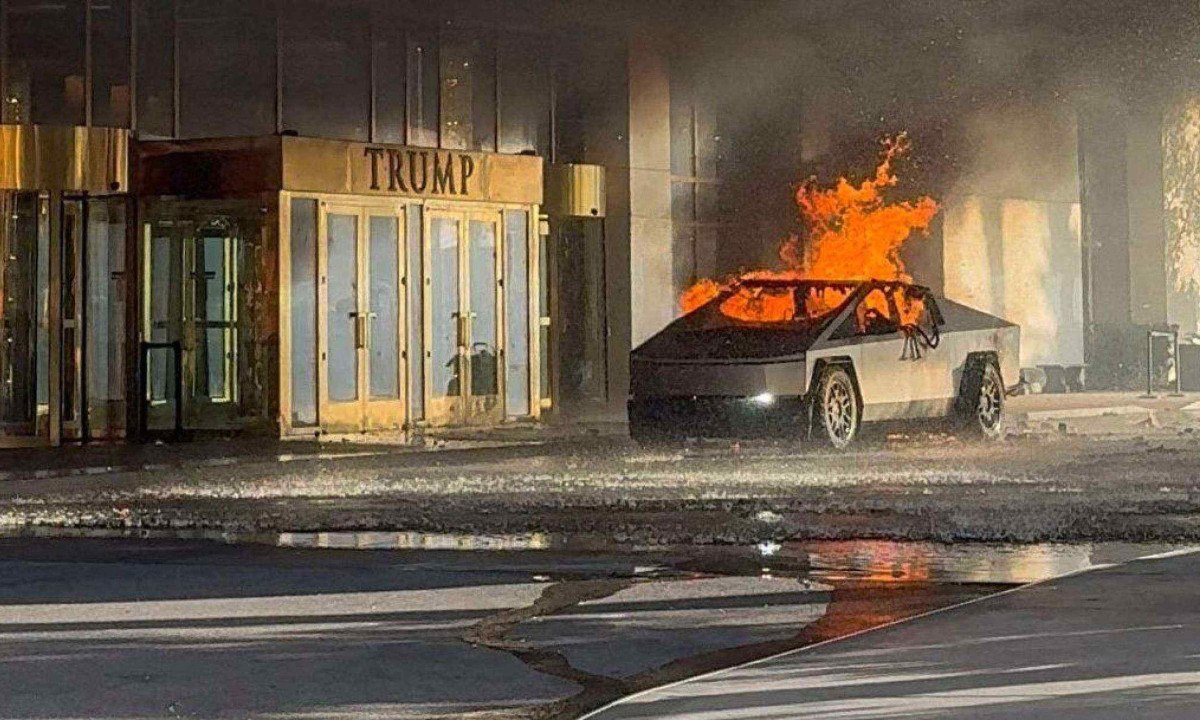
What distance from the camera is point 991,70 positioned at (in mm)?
39656

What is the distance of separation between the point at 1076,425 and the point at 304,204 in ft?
31.9

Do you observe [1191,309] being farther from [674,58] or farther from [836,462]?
[836,462]

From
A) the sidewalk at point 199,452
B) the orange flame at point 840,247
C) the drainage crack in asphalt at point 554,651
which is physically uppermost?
the orange flame at point 840,247

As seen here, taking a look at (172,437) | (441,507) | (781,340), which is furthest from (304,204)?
(441,507)

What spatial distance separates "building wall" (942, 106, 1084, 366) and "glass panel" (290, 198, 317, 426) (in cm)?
1393

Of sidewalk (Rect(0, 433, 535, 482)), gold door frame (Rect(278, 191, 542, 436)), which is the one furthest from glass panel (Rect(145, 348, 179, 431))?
gold door frame (Rect(278, 191, 542, 436))

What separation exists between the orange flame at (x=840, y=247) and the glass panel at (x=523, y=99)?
296 centimetres

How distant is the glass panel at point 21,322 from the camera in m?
26.6

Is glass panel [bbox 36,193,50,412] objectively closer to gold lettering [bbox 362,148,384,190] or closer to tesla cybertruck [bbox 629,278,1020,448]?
gold lettering [bbox 362,148,384,190]

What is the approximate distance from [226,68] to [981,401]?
9.94 m

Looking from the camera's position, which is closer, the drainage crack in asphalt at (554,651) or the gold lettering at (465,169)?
the drainage crack in asphalt at (554,651)

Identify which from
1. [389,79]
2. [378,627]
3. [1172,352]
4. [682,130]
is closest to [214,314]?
[389,79]

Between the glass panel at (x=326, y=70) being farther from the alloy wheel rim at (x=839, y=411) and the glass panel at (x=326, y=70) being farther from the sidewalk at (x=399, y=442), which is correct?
the alloy wheel rim at (x=839, y=411)

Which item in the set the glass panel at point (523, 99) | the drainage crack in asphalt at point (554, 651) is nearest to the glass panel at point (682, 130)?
the glass panel at point (523, 99)
